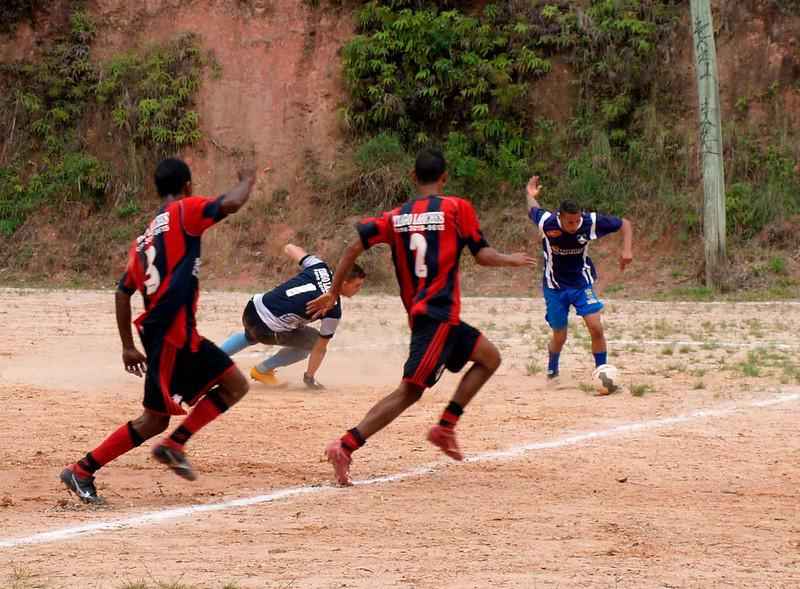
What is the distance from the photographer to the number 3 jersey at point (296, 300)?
35.4 feet

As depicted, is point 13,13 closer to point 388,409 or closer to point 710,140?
point 710,140

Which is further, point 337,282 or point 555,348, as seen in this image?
point 555,348

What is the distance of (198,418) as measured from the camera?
6863 mm

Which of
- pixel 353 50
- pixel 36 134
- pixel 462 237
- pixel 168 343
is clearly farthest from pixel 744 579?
pixel 36 134

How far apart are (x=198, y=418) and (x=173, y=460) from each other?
28cm

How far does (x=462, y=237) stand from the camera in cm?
702

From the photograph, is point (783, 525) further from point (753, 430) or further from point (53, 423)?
point (53, 423)

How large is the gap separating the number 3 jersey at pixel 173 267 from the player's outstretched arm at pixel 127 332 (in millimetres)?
140

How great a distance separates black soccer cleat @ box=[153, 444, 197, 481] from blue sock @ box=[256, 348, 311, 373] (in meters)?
4.59

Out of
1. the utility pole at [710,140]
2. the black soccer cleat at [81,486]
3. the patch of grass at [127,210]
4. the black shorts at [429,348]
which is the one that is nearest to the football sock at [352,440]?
the black shorts at [429,348]

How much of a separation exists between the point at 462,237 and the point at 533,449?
1.85 metres

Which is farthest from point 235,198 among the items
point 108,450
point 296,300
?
point 296,300

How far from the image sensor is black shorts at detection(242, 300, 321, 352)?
11.0 metres

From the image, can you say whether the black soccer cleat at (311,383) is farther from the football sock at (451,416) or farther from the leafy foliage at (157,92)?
the leafy foliage at (157,92)
